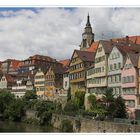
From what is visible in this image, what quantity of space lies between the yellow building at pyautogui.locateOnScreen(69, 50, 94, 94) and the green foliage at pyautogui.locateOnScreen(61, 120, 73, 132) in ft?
38.0

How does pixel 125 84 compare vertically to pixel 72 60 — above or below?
below

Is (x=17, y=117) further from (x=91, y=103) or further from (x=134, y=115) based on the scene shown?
(x=134, y=115)

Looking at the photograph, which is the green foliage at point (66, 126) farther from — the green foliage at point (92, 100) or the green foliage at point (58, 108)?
the green foliage at point (58, 108)

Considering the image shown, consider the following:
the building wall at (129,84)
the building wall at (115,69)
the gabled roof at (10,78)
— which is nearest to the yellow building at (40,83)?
the gabled roof at (10,78)

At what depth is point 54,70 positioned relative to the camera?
6581 cm

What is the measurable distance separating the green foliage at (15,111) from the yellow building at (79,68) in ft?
23.5

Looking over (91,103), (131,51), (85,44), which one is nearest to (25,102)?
(91,103)

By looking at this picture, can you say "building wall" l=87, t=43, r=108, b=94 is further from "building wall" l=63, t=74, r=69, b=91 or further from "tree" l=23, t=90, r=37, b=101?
"tree" l=23, t=90, r=37, b=101

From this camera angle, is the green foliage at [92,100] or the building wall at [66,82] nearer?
the green foliage at [92,100]

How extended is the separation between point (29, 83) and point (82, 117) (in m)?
37.3

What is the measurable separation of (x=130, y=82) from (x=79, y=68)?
1411 cm

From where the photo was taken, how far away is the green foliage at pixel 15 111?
53.9m

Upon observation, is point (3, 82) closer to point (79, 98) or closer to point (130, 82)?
point (79, 98)

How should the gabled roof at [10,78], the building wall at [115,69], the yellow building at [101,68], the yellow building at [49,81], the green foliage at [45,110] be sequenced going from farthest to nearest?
the gabled roof at [10,78] < the yellow building at [49,81] < the green foliage at [45,110] < the yellow building at [101,68] < the building wall at [115,69]
